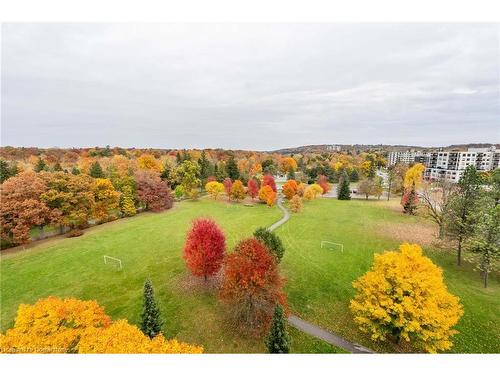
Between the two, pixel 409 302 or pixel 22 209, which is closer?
pixel 409 302

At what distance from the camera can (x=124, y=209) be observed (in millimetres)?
41031

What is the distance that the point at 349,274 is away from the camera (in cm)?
2330

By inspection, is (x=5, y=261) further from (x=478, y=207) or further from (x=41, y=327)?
(x=478, y=207)

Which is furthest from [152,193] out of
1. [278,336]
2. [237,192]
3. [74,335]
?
[278,336]

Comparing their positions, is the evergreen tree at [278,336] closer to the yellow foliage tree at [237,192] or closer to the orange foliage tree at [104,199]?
the orange foliage tree at [104,199]

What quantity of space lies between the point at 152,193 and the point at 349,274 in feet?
115

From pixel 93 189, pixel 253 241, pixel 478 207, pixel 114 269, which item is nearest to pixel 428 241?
pixel 478 207

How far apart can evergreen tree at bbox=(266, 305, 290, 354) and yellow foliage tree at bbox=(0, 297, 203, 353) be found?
4.12 m

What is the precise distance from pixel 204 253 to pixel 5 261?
72.2 feet

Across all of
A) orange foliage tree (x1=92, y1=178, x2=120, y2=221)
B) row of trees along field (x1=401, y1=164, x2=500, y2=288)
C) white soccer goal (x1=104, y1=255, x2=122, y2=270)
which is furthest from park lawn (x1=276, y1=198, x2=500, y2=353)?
orange foliage tree (x1=92, y1=178, x2=120, y2=221)

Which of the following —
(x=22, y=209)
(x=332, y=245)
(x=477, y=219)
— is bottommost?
(x=332, y=245)

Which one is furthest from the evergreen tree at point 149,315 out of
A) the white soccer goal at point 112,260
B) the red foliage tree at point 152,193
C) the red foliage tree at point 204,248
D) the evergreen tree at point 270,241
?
the red foliage tree at point 152,193

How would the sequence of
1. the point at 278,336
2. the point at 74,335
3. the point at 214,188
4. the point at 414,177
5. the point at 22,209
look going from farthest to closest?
the point at 214,188 → the point at 414,177 → the point at 22,209 → the point at 278,336 → the point at 74,335

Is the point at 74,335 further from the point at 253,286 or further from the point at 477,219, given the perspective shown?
the point at 477,219
